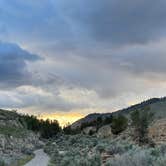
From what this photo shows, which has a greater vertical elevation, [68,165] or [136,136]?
[136,136]

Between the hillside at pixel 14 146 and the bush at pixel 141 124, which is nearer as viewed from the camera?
the hillside at pixel 14 146

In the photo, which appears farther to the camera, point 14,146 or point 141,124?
point 14,146

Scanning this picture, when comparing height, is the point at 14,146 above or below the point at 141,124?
below

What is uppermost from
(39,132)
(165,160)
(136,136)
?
(39,132)

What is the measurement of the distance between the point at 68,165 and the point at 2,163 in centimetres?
764

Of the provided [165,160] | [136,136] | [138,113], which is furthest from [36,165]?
[138,113]

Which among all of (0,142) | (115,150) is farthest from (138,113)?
(115,150)

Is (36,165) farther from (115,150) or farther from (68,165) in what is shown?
(68,165)

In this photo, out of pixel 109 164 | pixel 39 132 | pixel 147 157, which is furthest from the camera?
pixel 39 132

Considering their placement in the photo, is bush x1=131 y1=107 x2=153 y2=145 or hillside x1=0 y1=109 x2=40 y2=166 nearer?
hillside x1=0 y1=109 x2=40 y2=166

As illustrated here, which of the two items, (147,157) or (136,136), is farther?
(136,136)

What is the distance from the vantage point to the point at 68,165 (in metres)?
29.4

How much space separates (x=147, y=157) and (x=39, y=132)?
179 m

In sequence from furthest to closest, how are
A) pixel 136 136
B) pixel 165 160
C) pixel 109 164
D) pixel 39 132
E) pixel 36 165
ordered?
pixel 39 132 → pixel 136 136 → pixel 36 165 → pixel 109 164 → pixel 165 160
